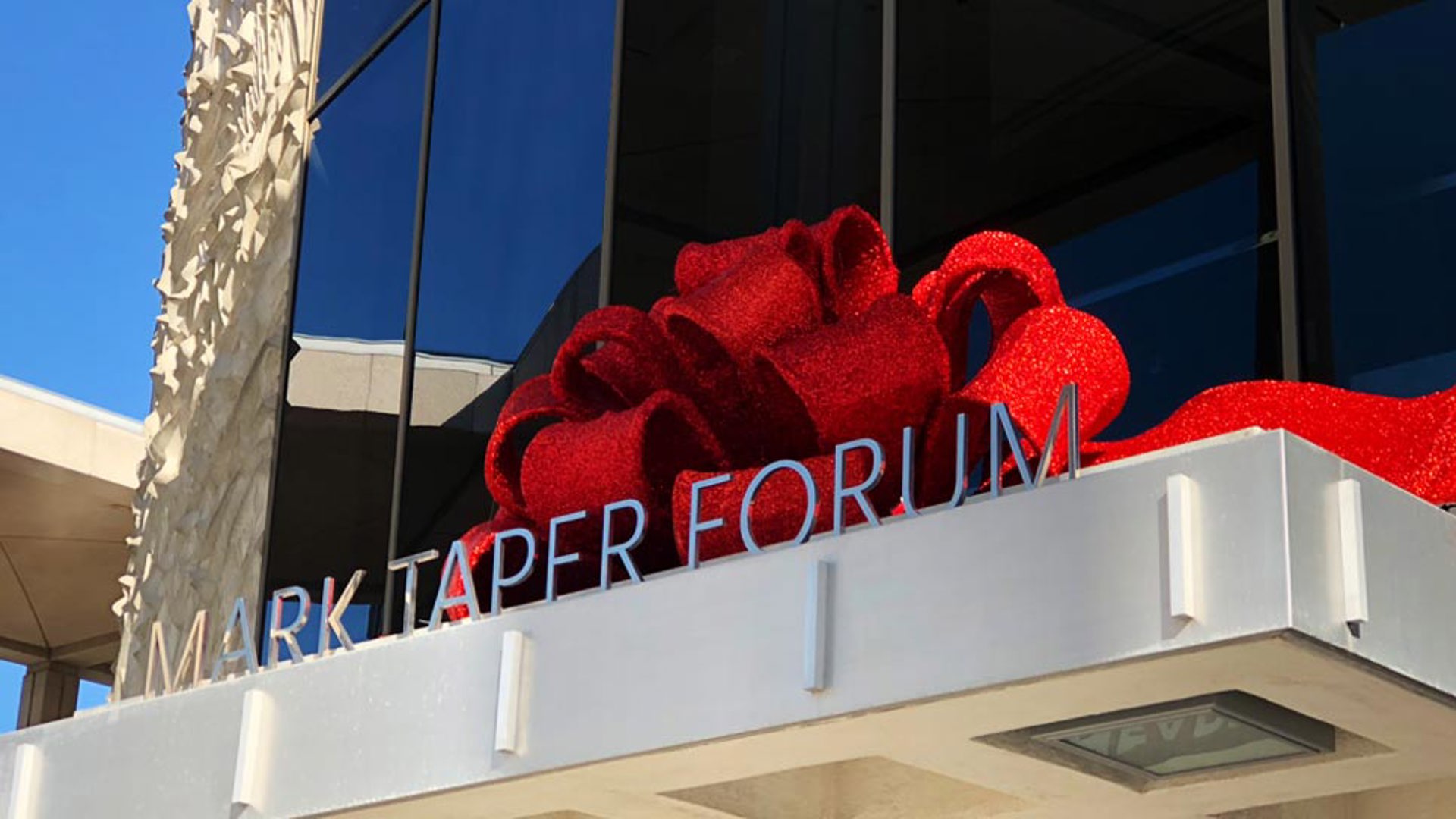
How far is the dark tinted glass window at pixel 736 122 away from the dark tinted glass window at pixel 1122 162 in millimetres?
372

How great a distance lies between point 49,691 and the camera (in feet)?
93.5

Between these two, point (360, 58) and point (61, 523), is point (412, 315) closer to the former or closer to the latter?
point (360, 58)

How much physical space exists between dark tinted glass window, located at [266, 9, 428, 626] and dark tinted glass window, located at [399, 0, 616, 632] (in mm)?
403

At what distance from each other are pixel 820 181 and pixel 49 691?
21.8 metres

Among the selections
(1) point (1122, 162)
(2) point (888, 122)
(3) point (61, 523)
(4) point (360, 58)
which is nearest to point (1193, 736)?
(1) point (1122, 162)

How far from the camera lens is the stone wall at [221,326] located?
45.8ft

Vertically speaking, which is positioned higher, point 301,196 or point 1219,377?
point 301,196

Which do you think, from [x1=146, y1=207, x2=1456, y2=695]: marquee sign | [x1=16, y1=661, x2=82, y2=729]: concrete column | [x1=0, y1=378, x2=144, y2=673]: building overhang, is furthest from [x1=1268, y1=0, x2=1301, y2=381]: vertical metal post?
[x1=16, y1=661, x2=82, y2=729]: concrete column

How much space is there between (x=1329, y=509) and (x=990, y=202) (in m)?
3.82

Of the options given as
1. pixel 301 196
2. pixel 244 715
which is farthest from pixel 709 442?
pixel 301 196

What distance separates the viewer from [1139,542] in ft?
15.1

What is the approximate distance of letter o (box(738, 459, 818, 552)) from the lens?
17.8 feet

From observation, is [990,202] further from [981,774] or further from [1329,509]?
[1329,509]

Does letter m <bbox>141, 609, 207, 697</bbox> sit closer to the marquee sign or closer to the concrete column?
the marquee sign
